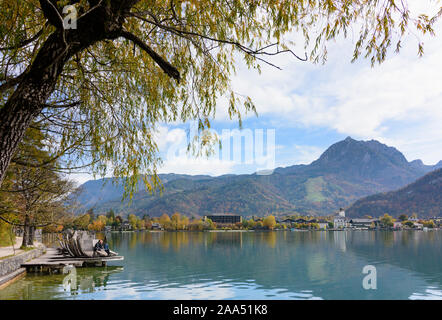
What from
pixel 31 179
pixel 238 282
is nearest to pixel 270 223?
pixel 238 282

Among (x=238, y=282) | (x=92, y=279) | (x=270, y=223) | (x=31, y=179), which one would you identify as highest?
(x=31, y=179)

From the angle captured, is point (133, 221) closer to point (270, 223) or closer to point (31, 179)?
point (270, 223)

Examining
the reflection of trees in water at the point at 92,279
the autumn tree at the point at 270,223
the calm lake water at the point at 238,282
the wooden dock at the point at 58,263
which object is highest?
the wooden dock at the point at 58,263

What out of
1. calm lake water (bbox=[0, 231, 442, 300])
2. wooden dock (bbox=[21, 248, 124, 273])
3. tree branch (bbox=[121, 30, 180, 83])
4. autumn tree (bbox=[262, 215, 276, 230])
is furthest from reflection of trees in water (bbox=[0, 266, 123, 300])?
autumn tree (bbox=[262, 215, 276, 230])

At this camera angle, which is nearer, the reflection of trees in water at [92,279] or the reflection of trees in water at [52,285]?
the reflection of trees in water at [52,285]

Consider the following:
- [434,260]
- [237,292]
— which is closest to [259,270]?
[237,292]

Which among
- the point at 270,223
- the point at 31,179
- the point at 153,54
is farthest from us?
the point at 270,223

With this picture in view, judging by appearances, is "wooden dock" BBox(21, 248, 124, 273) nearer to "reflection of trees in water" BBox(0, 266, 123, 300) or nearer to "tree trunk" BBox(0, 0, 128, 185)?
"reflection of trees in water" BBox(0, 266, 123, 300)

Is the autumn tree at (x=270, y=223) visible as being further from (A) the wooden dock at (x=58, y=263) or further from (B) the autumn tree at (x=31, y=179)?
(B) the autumn tree at (x=31, y=179)

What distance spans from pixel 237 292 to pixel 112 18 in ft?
87.6

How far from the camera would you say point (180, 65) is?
5.93 metres

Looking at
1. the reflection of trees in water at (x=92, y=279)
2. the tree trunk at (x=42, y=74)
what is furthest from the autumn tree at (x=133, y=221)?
the tree trunk at (x=42, y=74)

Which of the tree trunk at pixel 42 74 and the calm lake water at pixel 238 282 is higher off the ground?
the tree trunk at pixel 42 74
